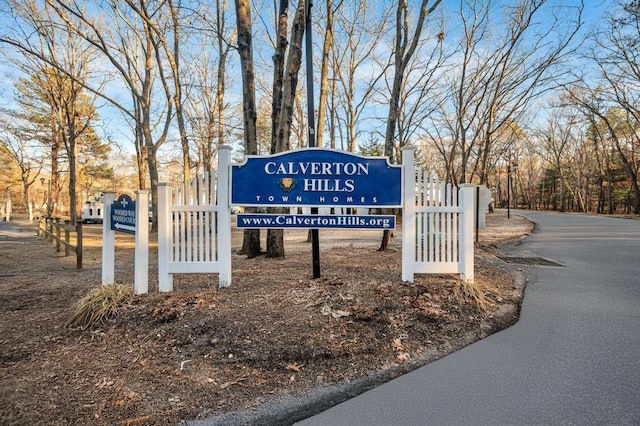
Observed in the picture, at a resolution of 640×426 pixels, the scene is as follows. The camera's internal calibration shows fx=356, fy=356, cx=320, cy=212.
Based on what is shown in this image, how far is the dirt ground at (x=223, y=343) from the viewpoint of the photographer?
241 centimetres

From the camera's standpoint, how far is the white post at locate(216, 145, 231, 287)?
4.39 m

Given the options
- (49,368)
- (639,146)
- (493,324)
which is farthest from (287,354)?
(639,146)

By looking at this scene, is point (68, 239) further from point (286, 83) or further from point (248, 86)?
point (286, 83)

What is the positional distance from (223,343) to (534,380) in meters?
2.46

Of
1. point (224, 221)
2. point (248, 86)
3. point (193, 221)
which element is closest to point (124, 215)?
point (193, 221)

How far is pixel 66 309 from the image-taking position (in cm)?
415

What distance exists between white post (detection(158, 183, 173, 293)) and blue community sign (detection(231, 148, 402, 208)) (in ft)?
2.72

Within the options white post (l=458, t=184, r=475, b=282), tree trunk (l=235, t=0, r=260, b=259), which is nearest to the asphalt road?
white post (l=458, t=184, r=475, b=282)

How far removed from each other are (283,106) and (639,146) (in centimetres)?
3610

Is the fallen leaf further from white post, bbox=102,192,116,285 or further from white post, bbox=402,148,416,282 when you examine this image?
white post, bbox=102,192,116,285

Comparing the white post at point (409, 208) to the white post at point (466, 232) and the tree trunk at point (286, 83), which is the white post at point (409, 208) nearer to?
the white post at point (466, 232)

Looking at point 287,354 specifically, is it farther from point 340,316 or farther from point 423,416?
point 423,416

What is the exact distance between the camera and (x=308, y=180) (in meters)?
4.58

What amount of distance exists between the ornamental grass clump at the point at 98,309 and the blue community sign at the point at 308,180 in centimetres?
180
